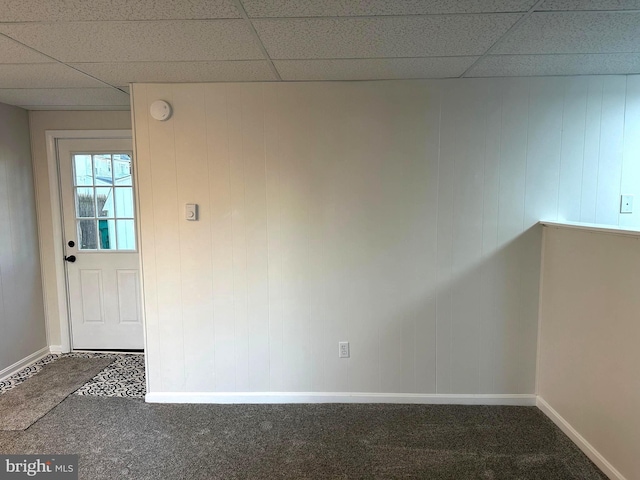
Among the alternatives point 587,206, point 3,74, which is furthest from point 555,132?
point 3,74

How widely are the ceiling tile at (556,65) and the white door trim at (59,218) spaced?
116 inches

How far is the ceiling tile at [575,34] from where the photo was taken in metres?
1.56

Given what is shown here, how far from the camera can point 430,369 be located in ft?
8.41

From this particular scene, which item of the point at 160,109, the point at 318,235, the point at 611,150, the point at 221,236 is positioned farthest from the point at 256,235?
the point at 611,150

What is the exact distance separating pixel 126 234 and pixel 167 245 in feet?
3.99

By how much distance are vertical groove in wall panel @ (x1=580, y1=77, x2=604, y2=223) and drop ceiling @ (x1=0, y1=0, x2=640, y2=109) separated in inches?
4.9

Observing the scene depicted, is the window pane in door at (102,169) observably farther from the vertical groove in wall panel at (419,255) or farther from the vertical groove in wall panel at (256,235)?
the vertical groove in wall panel at (419,255)

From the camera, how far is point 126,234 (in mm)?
3451

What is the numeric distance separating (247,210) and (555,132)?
2.09 metres

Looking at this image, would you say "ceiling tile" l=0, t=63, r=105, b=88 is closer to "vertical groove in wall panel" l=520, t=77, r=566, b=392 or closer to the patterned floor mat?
the patterned floor mat

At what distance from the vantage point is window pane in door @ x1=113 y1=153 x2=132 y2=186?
339 centimetres

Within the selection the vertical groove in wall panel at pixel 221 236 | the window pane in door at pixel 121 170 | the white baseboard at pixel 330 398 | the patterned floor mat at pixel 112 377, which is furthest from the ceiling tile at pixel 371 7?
the patterned floor mat at pixel 112 377

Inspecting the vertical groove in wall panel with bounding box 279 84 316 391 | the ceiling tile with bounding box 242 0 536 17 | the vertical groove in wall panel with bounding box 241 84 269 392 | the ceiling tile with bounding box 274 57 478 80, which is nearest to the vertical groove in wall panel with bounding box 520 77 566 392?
the ceiling tile with bounding box 274 57 478 80

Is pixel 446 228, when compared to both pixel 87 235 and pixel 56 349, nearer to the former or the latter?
pixel 87 235
